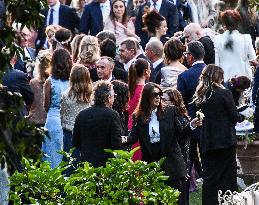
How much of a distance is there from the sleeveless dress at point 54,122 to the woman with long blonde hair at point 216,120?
5.53 ft

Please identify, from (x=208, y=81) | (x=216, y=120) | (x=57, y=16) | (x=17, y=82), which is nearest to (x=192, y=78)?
(x=208, y=81)

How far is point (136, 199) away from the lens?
29.9ft

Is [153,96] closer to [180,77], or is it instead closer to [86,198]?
[180,77]

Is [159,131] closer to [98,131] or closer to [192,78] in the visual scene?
[98,131]

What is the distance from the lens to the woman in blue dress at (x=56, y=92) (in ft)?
47.9

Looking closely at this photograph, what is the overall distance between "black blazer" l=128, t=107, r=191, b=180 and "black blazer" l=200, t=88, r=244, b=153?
0.85 meters

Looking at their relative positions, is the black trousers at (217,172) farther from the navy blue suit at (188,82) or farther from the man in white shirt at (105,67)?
the man in white shirt at (105,67)

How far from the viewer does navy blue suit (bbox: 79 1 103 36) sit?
20812 mm

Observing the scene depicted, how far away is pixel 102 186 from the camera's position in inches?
365

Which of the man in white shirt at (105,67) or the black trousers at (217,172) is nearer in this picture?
the black trousers at (217,172)

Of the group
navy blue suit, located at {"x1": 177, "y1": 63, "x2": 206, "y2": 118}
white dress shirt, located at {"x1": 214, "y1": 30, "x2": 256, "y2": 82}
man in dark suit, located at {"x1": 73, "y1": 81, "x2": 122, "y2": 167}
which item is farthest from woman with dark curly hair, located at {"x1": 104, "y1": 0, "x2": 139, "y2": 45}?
man in dark suit, located at {"x1": 73, "y1": 81, "x2": 122, "y2": 167}

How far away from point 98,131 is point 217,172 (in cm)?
235

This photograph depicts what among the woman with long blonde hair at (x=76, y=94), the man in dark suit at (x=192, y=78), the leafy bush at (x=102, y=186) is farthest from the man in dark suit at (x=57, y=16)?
the leafy bush at (x=102, y=186)

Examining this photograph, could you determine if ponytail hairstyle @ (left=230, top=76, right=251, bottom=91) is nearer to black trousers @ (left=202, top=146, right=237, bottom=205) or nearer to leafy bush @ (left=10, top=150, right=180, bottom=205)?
black trousers @ (left=202, top=146, right=237, bottom=205)
